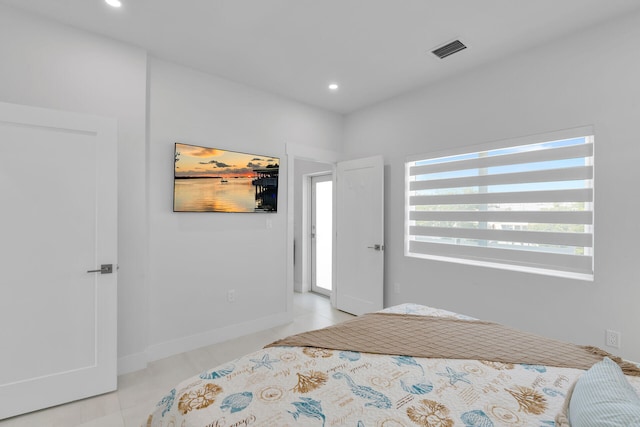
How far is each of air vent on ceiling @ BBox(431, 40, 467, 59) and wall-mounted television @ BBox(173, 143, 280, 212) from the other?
197 cm

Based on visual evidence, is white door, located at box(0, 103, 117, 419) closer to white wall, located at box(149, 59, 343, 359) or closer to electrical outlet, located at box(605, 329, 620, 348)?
white wall, located at box(149, 59, 343, 359)

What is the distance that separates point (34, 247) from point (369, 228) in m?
3.14

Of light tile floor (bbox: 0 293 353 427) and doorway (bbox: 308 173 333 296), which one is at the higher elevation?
doorway (bbox: 308 173 333 296)

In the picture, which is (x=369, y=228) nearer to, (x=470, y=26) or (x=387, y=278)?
(x=387, y=278)

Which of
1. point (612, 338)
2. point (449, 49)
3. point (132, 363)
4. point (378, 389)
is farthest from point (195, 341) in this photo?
point (449, 49)

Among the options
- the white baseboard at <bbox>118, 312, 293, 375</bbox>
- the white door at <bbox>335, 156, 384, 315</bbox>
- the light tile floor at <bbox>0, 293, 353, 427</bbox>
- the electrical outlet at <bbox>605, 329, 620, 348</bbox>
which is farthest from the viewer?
the white door at <bbox>335, 156, 384, 315</bbox>

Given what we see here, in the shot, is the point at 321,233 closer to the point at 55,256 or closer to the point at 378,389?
the point at 55,256

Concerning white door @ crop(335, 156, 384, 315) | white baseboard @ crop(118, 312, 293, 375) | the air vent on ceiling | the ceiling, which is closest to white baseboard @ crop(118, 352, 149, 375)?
white baseboard @ crop(118, 312, 293, 375)

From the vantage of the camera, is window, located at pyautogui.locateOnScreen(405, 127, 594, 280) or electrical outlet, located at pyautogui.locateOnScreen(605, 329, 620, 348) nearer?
electrical outlet, located at pyautogui.locateOnScreen(605, 329, 620, 348)

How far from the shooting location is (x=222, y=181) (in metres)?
3.11

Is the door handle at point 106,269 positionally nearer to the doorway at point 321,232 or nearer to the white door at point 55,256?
the white door at point 55,256

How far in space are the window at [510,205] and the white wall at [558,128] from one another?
104 mm

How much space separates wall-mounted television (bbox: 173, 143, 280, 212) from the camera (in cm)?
287

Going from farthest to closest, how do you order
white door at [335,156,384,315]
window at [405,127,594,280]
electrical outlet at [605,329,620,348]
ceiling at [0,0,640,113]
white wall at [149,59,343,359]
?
1. white door at [335,156,384,315]
2. white wall at [149,59,343,359]
3. window at [405,127,594,280]
4. electrical outlet at [605,329,620,348]
5. ceiling at [0,0,640,113]
